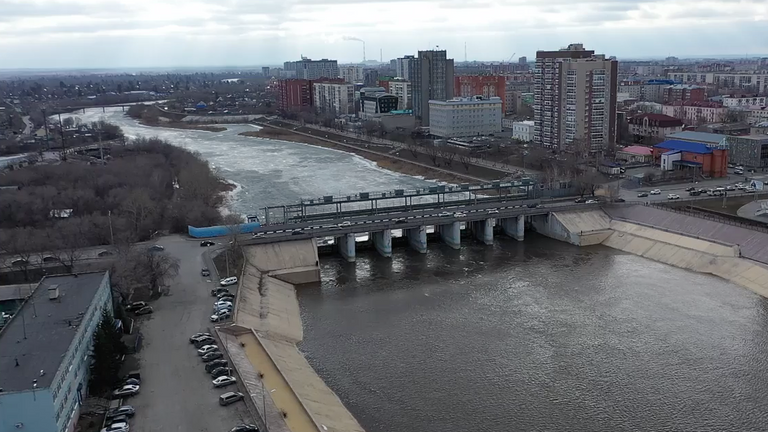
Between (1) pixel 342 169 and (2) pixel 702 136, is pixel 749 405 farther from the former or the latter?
(1) pixel 342 169

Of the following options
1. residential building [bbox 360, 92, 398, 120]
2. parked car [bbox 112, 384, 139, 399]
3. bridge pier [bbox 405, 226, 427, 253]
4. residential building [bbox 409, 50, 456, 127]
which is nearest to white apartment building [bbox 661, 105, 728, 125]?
residential building [bbox 409, 50, 456, 127]

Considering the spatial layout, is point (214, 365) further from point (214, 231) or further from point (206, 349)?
point (214, 231)

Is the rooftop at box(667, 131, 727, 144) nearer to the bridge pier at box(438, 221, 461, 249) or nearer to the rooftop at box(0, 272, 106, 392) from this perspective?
the bridge pier at box(438, 221, 461, 249)

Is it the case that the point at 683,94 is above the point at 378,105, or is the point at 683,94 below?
above

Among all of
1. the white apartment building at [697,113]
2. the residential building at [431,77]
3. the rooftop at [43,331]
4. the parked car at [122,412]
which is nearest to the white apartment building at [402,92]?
the residential building at [431,77]

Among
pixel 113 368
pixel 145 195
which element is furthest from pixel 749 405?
pixel 145 195

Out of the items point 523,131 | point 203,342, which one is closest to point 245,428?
point 203,342

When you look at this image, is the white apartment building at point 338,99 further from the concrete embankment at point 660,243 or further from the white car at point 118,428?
the white car at point 118,428

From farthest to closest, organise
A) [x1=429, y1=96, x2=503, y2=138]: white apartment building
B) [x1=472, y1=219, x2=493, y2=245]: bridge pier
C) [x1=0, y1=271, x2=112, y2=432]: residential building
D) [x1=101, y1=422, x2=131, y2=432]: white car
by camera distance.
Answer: [x1=429, y1=96, x2=503, y2=138]: white apartment building < [x1=472, y1=219, x2=493, y2=245]: bridge pier < [x1=101, y1=422, x2=131, y2=432]: white car < [x1=0, y1=271, x2=112, y2=432]: residential building
